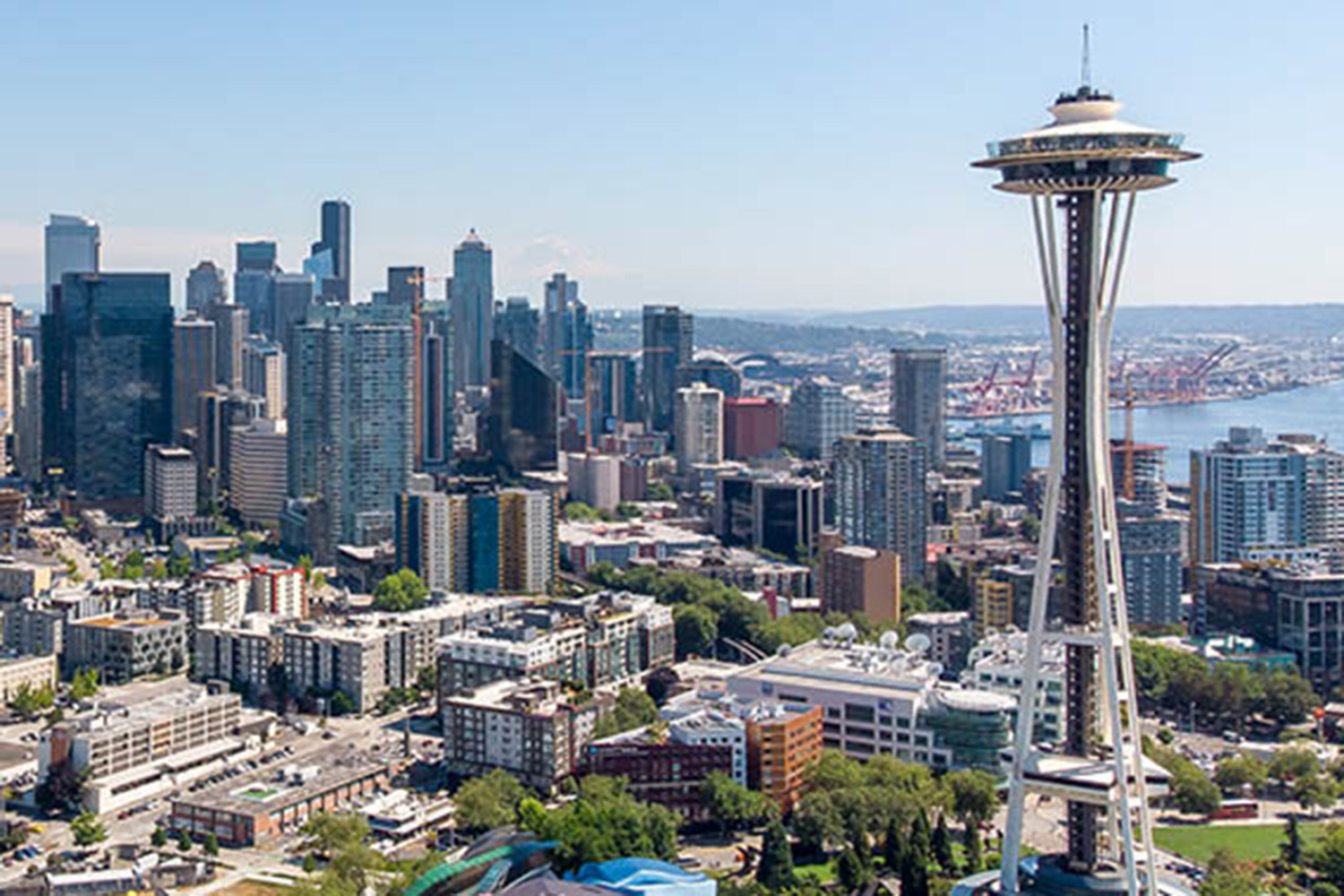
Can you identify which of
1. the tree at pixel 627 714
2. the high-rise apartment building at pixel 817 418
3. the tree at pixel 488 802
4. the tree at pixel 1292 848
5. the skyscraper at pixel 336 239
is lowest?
the tree at pixel 1292 848

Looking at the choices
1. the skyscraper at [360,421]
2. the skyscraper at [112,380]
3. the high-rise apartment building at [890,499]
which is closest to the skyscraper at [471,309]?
the skyscraper at [112,380]

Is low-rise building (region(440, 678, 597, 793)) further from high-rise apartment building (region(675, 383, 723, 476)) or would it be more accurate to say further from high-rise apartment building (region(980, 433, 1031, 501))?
high-rise apartment building (region(675, 383, 723, 476))

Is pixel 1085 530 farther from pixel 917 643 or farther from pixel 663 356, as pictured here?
pixel 663 356

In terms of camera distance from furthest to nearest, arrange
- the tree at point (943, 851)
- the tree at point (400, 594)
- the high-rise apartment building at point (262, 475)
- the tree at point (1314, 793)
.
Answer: the high-rise apartment building at point (262, 475) < the tree at point (400, 594) < the tree at point (1314, 793) < the tree at point (943, 851)

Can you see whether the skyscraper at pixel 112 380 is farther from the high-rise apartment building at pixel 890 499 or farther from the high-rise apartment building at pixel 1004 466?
the high-rise apartment building at pixel 1004 466

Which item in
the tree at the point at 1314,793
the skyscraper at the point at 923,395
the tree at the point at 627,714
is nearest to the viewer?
the tree at the point at 1314,793

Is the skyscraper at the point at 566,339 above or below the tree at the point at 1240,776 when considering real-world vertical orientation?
above

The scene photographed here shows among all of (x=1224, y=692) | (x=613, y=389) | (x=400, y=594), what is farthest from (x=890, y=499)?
(x=613, y=389)
